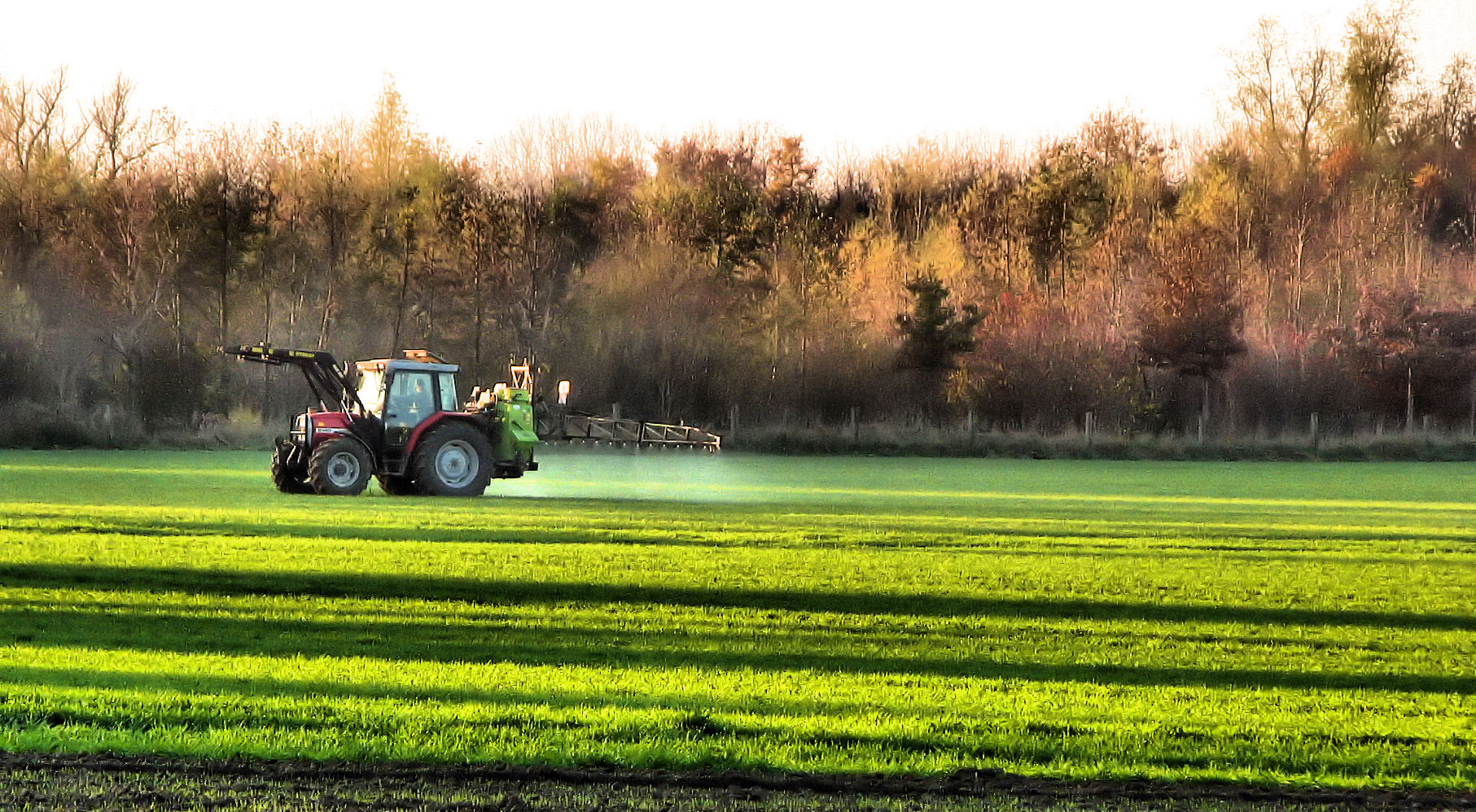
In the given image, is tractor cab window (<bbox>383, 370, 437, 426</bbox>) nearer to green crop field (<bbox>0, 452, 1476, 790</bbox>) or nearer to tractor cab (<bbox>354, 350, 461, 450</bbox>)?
tractor cab (<bbox>354, 350, 461, 450</bbox>)

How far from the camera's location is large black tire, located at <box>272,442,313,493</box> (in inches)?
981

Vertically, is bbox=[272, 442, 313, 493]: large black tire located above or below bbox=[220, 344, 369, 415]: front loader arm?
below

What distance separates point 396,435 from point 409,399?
1.96 ft

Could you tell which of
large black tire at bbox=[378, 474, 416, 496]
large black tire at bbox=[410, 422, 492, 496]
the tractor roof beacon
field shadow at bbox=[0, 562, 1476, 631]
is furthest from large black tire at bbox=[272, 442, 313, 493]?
field shadow at bbox=[0, 562, 1476, 631]

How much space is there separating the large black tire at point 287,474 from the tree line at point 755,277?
1045 inches

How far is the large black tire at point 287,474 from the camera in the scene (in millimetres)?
24922

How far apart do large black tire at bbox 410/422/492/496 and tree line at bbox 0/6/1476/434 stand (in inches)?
1097

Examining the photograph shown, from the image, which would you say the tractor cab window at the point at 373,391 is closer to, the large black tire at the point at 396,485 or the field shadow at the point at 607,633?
the large black tire at the point at 396,485

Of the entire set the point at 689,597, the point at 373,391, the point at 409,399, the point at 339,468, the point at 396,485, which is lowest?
the point at 689,597

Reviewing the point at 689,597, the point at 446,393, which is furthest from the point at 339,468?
the point at 689,597

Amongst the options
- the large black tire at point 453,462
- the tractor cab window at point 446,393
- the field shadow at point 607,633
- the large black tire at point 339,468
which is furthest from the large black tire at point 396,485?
the field shadow at point 607,633

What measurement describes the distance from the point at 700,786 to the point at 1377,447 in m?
45.4

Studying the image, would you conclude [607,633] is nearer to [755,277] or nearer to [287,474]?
[287,474]

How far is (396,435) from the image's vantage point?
24.6 meters
